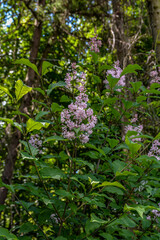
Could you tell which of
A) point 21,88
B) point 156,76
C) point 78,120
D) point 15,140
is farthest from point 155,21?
point 15,140

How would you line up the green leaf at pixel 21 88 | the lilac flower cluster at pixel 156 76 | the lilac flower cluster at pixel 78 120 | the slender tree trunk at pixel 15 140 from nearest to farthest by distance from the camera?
the green leaf at pixel 21 88 → the lilac flower cluster at pixel 78 120 → the lilac flower cluster at pixel 156 76 → the slender tree trunk at pixel 15 140

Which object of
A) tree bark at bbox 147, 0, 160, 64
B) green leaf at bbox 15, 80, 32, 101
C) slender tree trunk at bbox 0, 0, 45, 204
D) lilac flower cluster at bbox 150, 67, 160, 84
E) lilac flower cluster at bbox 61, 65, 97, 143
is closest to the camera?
green leaf at bbox 15, 80, 32, 101

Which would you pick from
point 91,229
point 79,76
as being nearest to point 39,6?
point 79,76

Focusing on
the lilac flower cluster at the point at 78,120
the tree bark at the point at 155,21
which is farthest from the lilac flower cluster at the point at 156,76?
the lilac flower cluster at the point at 78,120

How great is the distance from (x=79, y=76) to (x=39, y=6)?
341 centimetres

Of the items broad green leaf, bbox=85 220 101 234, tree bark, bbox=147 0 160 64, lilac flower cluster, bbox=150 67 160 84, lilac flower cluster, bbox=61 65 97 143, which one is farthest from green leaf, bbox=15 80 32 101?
tree bark, bbox=147 0 160 64

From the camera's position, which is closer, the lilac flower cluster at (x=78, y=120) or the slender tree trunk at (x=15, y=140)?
the lilac flower cluster at (x=78, y=120)

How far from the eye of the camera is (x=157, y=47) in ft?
8.53

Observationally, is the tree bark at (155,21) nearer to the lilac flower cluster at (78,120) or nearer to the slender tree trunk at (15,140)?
the lilac flower cluster at (78,120)

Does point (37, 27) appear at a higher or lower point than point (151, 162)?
higher

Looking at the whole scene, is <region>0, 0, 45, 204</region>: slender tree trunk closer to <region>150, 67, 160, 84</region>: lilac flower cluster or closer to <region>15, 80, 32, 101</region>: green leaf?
<region>150, 67, 160, 84</region>: lilac flower cluster

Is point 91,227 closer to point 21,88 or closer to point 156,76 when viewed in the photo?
point 21,88

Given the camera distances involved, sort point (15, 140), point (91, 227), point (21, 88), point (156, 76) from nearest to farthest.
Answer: point (21, 88), point (91, 227), point (156, 76), point (15, 140)

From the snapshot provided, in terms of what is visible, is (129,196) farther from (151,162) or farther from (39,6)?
(39,6)
